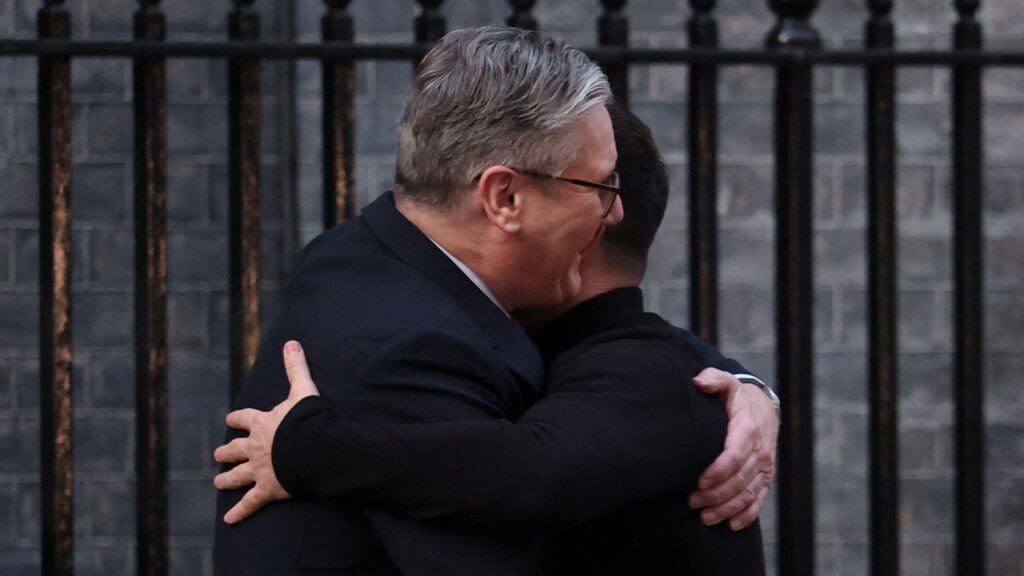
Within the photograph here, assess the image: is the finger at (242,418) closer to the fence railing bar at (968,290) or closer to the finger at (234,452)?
the finger at (234,452)

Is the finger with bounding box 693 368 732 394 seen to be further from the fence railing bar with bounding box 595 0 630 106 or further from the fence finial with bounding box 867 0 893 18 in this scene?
the fence finial with bounding box 867 0 893 18

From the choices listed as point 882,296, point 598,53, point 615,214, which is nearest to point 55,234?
point 598,53

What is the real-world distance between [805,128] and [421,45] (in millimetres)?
716

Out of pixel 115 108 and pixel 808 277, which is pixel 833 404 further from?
pixel 115 108

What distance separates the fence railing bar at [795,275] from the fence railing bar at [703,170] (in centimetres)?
12

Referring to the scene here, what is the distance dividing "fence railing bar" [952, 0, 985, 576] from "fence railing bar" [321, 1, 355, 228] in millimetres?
1123

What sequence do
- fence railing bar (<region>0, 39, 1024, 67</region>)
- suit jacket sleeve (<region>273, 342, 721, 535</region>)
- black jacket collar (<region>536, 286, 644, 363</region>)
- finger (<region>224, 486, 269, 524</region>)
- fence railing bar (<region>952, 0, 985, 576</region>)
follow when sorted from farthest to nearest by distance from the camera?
fence railing bar (<region>952, 0, 985, 576</region>), fence railing bar (<region>0, 39, 1024, 67</region>), black jacket collar (<region>536, 286, 644, 363</region>), finger (<region>224, 486, 269, 524</region>), suit jacket sleeve (<region>273, 342, 721, 535</region>)

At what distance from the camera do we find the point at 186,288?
167 inches

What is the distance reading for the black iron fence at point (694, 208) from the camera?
2.92 metres

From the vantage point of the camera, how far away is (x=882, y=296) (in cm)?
312

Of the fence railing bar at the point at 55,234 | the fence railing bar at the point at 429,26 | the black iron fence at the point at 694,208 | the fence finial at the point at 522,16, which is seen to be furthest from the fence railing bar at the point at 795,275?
the fence railing bar at the point at 55,234

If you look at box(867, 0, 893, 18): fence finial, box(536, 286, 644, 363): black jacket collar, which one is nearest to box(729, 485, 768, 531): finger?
box(536, 286, 644, 363): black jacket collar

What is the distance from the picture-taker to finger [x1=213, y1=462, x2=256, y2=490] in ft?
6.80

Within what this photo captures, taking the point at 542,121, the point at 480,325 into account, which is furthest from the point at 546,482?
the point at 542,121
